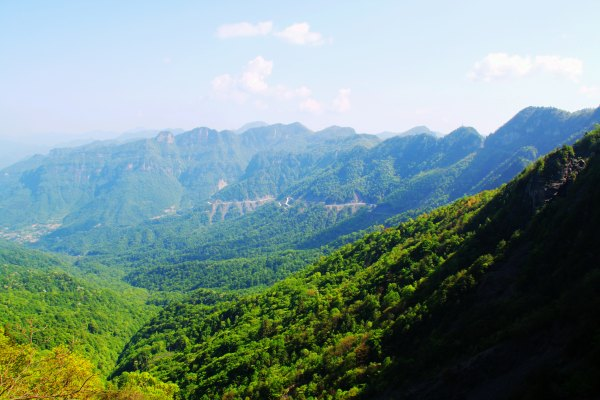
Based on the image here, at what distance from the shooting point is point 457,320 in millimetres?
51344

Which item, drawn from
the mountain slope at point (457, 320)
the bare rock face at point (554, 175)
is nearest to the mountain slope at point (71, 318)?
the mountain slope at point (457, 320)

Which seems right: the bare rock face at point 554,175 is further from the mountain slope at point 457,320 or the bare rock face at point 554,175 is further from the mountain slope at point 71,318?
the mountain slope at point 71,318

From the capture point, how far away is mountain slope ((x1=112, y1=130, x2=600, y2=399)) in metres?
34.5

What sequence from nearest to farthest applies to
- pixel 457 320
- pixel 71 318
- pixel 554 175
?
pixel 457 320 < pixel 554 175 < pixel 71 318

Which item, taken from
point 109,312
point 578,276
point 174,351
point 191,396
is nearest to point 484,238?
point 578,276

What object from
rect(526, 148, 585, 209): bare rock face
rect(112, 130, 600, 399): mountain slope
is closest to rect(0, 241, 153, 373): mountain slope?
rect(112, 130, 600, 399): mountain slope

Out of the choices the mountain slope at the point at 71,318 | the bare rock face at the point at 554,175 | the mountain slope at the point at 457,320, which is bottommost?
the mountain slope at the point at 71,318

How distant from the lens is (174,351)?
13412cm

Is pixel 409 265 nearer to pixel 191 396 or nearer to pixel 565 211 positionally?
pixel 565 211

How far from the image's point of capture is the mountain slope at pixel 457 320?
34.5 meters

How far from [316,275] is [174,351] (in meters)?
56.1

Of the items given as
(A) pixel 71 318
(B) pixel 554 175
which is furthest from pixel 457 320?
(A) pixel 71 318

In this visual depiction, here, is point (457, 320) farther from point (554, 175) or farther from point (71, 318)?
point (71, 318)

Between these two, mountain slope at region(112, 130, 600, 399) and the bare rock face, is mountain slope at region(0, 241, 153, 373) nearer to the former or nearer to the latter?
mountain slope at region(112, 130, 600, 399)
